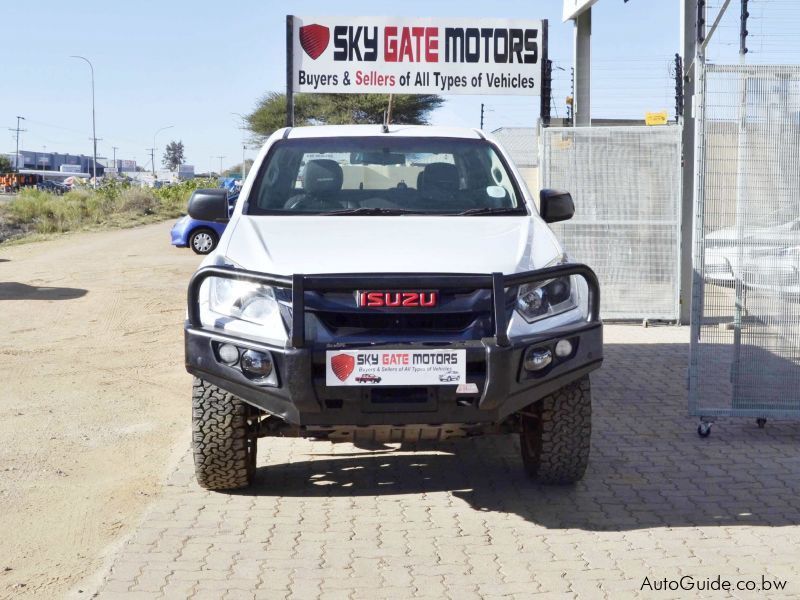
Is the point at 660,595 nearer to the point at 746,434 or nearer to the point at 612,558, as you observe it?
the point at 612,558

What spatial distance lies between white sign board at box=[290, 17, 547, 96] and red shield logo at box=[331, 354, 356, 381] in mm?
8193

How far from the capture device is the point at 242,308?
502 centimetres

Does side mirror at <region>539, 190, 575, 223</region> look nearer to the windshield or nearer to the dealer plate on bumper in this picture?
the windshield

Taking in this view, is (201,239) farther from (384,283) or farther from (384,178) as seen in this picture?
(384,283)

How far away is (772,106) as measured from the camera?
6.50 meters

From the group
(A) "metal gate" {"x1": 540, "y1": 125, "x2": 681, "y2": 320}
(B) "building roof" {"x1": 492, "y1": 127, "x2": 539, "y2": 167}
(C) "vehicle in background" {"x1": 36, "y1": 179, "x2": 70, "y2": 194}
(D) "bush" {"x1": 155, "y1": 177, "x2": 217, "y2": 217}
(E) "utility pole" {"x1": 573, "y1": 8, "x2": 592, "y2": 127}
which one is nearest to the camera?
(A) "metal gate" {"x1": 540, "y1": 125, "x2": 681, "y2": 320}

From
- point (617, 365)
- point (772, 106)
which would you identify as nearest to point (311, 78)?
point (617, 365)

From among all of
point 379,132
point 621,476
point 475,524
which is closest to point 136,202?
point 379,132

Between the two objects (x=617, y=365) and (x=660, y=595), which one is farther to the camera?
(x=617, y=365)

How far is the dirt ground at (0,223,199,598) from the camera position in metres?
5.03

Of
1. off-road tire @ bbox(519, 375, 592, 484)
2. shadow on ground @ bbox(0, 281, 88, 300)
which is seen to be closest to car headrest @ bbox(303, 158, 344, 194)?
off-road tire @ bbox(519, 375, 592, 484)

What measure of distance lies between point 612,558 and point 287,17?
8909 mm

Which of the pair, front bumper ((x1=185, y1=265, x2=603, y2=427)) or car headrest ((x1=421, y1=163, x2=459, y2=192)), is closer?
front bumper ((x1=185, y1=265, x2=603, y2=427))

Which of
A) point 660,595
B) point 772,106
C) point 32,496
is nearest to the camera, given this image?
point 660,595
